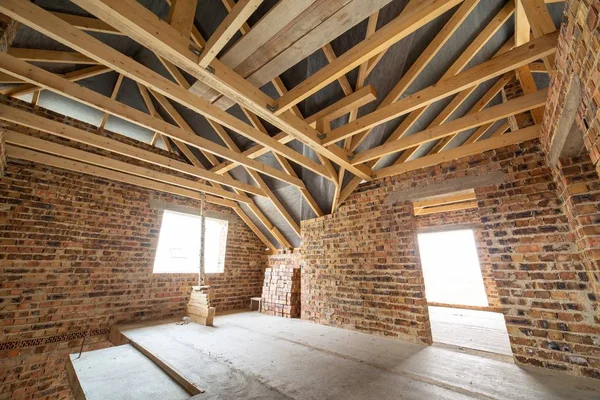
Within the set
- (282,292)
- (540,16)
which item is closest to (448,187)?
(540,16)

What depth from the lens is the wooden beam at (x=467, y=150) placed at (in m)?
2.67

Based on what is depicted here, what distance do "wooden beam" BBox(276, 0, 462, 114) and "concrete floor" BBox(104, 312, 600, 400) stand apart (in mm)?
2575

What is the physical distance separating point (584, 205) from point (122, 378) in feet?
14.9

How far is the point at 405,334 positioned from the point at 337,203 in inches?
89.2

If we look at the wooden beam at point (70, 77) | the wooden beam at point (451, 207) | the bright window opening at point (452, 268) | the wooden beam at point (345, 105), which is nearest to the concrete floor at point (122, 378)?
the wooden beam at point (345, 105)

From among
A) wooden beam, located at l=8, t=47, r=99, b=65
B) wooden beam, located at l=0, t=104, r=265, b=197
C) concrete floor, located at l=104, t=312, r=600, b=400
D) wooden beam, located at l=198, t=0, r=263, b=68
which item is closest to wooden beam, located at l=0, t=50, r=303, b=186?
wooden beam, located at l=0, t=104, r=265, b=197

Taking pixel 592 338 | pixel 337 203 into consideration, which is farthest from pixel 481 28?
pixel 592 338

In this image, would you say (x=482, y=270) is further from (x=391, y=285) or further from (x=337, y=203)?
(x=337, y=203)

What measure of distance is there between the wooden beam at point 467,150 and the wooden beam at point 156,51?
154 cm

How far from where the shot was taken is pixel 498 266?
2.68 meters

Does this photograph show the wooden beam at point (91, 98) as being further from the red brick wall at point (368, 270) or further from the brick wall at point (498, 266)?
the brick wall at point (498, 266)

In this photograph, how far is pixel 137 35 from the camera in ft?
5.30

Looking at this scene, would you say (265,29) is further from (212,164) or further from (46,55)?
(212,164)

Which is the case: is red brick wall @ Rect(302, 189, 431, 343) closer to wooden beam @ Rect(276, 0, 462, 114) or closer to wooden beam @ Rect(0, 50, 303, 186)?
wooden beam @ Rect(0, 50, 303, 186)
